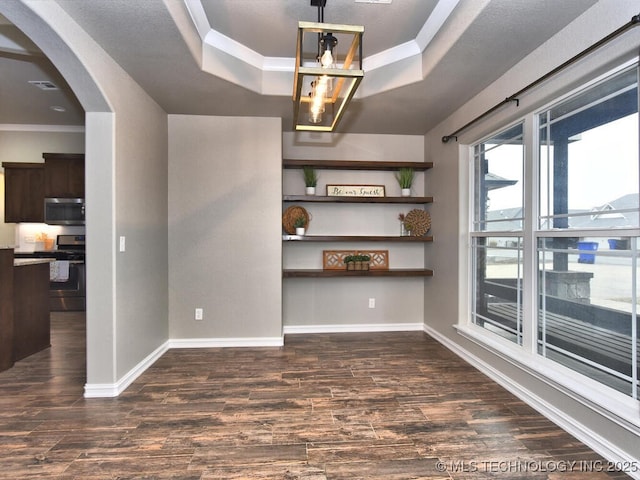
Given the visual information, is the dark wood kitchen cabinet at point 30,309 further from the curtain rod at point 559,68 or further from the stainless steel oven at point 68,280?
the curtain rod at point 559,68

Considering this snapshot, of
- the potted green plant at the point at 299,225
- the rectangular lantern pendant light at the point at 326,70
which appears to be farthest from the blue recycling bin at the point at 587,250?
the potted green plant at the point at 299,225

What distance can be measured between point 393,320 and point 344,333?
668mm

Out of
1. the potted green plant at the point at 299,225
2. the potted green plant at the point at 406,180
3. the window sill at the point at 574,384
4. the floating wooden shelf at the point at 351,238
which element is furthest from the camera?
the potted green plant at the point at 406,180

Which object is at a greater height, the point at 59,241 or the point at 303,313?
the point at 59,241

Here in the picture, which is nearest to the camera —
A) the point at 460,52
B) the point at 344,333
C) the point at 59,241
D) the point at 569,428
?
the point at 569,428

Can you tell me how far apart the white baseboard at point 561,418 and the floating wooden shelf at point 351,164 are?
2.16m

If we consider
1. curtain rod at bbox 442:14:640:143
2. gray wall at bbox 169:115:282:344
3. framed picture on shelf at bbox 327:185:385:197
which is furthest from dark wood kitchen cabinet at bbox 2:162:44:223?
curtain rod at bbox 442:14:640:143

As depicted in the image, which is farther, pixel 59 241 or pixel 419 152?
pixel 59 241

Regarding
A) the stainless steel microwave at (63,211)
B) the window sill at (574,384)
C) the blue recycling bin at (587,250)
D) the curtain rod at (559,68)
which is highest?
the curtain rod at (559,68)

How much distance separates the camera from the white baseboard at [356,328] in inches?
157

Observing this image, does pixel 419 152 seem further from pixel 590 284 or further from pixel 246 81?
pixel 590 284

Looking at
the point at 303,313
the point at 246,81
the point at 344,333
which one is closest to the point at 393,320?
the point at 344,333

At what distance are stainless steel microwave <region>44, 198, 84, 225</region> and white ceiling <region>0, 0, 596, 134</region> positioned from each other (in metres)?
1.66

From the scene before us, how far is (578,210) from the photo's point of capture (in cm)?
206
